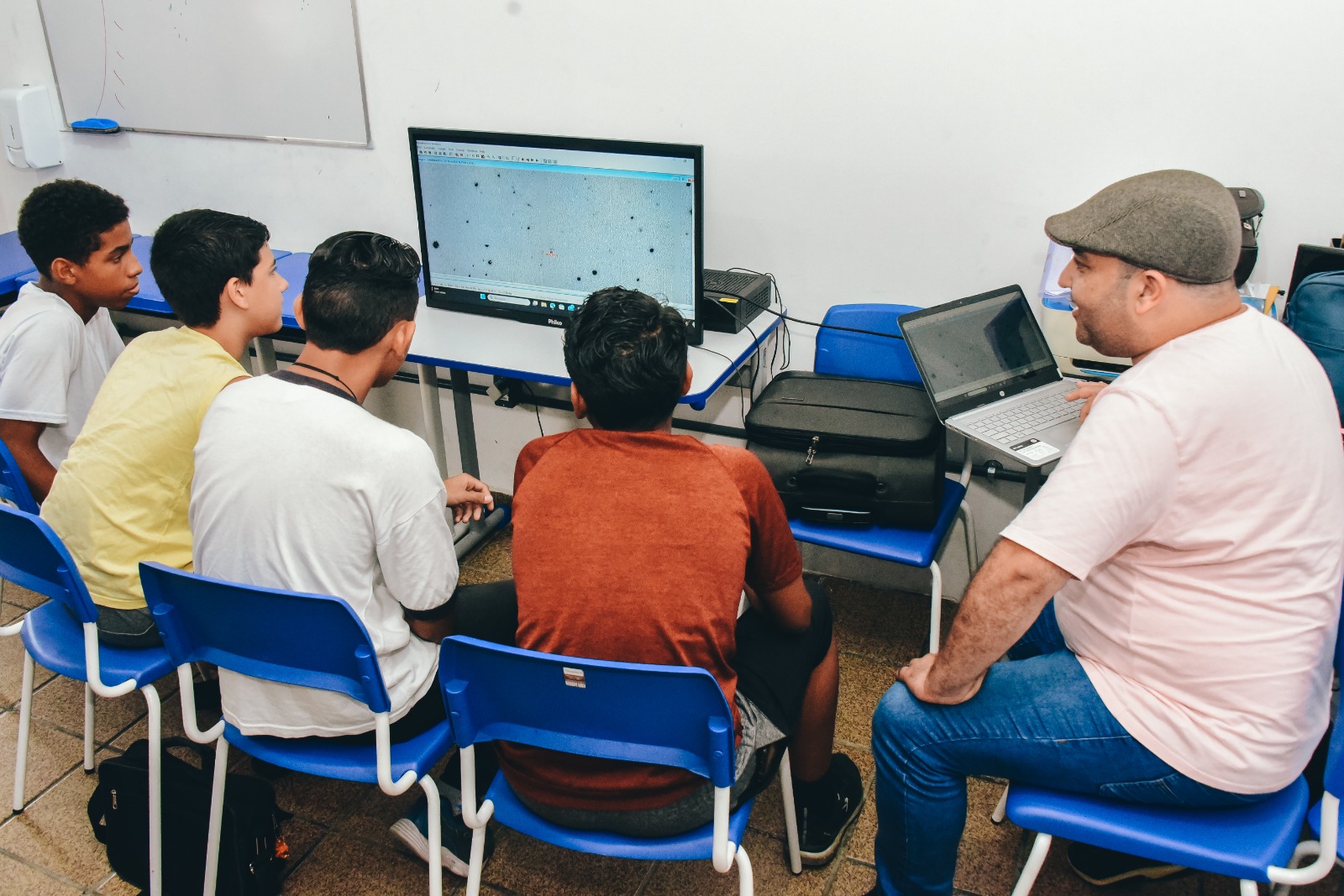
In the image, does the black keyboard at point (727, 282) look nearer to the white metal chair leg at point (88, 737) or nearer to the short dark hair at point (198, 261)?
the short dark hair at point (198, 261)

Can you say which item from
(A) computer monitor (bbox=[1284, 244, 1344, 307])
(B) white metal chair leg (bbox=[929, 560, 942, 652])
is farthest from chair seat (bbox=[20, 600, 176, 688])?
(A) computer monitor (bbox=[1284, 244, 1344, 307])

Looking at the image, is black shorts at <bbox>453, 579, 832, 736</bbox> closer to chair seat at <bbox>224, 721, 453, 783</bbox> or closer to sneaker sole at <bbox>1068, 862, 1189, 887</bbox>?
chair seat at <bbox>224, 721, 453, 783</bbox>

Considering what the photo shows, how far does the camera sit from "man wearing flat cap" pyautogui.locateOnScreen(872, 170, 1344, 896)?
1.25 metres

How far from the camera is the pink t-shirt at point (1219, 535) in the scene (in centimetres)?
124

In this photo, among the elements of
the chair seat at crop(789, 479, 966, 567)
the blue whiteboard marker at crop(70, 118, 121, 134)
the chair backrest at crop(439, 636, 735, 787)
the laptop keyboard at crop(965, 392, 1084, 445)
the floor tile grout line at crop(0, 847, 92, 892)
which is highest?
the blue whiteboard marker at crop(70, 118, 121, 134)

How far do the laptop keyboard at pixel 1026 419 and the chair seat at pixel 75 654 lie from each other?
1.56 m

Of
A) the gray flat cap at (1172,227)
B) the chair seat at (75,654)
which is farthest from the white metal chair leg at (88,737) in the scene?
the gray flat cap at (1172,227)

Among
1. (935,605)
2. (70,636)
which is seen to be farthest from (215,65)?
(935,605)

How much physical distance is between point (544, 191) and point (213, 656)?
4.68ft

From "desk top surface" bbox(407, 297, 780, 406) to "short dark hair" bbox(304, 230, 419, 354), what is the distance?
0.65 meters

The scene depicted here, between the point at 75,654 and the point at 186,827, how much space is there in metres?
0.37

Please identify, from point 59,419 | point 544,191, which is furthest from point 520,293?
point 59,419

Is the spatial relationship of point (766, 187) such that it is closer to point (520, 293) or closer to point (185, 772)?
point (520, 293)

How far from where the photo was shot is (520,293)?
261 centimetres
